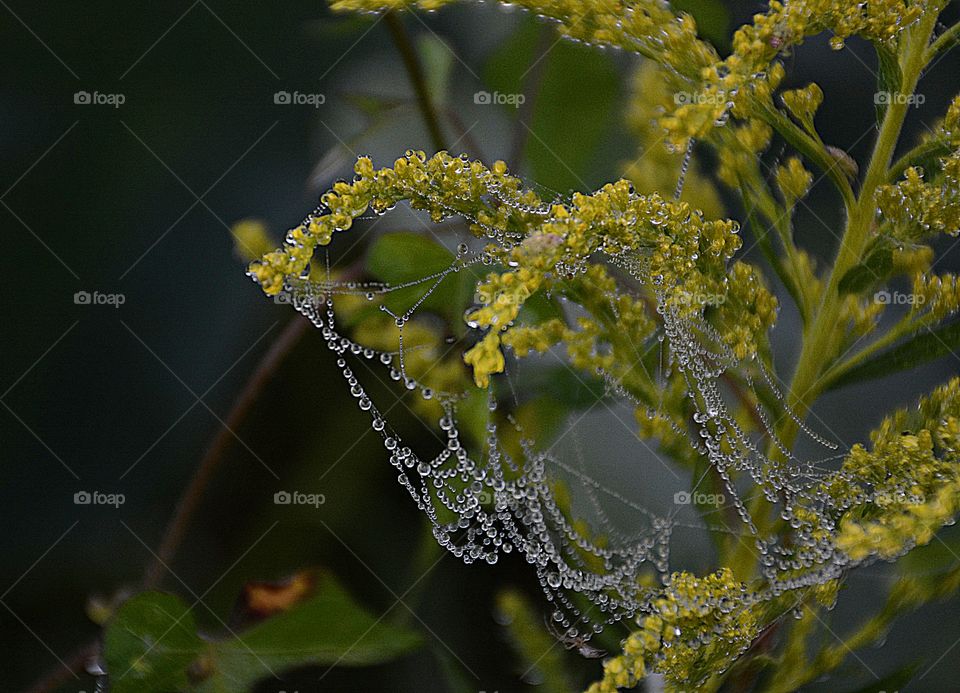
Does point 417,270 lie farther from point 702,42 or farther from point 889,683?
point 889,683

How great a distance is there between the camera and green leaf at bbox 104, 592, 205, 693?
0.47 meters

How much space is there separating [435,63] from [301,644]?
39 cm

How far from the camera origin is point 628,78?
56 cm

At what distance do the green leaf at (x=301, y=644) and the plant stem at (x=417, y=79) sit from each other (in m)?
0.30

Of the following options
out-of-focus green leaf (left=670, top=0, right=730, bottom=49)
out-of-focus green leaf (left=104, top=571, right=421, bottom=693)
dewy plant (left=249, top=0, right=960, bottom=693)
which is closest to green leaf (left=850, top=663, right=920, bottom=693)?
dewy plant (left=249, top=0, right=960, bottom=693)

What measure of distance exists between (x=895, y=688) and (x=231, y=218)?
505 millimetres

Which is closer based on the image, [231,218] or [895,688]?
[895,688]

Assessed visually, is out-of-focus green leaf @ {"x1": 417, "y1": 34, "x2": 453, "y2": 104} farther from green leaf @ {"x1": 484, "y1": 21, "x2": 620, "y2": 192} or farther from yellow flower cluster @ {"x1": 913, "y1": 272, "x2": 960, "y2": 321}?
yellow flower cluster @ {"x1": 913, "y1": 272, "x2": 960, "y2": 321}

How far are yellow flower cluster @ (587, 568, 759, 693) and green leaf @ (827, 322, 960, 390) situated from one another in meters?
0.12

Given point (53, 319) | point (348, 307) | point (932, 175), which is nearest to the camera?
point (932, 175)

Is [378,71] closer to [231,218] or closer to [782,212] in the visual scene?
[231,218]

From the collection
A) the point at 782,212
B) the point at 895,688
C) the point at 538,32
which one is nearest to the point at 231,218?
the point at 538,32

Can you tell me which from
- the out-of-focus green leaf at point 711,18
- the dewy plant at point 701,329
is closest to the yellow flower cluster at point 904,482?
the dewy plant at point 701,329

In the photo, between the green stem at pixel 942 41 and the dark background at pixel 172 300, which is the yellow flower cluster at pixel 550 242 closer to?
the green stem at pixel 942 41
